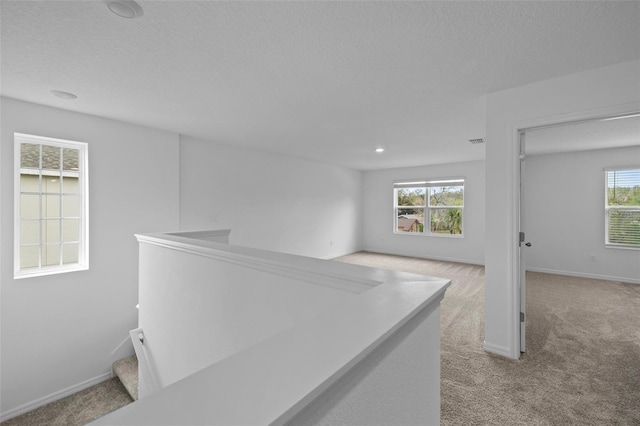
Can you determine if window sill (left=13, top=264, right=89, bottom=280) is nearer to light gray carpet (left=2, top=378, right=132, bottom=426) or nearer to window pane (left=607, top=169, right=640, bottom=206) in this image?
light gray carpet (left=2, top=378, right=132, bottom=426)

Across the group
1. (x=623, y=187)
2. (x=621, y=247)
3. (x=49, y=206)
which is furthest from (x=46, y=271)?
(x=623, y=187)

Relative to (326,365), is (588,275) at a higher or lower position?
lower

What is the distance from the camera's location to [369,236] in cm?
790

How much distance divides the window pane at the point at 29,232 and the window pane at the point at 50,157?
0.57 m

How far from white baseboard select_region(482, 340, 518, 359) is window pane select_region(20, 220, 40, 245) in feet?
14.5

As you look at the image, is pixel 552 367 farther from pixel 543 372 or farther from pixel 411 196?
pixel 411 196

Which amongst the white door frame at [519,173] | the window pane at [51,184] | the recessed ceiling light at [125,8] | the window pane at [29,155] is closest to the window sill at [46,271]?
the window pane at [51,184]

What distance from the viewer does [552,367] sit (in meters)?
2.30

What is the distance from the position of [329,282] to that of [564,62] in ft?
7.43

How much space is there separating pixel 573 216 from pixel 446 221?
2.22m

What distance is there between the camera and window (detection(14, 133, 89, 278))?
2779mm

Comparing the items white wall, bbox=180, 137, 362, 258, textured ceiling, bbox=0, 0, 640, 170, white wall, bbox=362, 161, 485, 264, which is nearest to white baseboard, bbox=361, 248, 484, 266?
white wall, bbox=362, 161, 485, 264

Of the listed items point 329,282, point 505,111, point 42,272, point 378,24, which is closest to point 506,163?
point 505,111

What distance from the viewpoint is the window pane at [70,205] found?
9.96 feet
